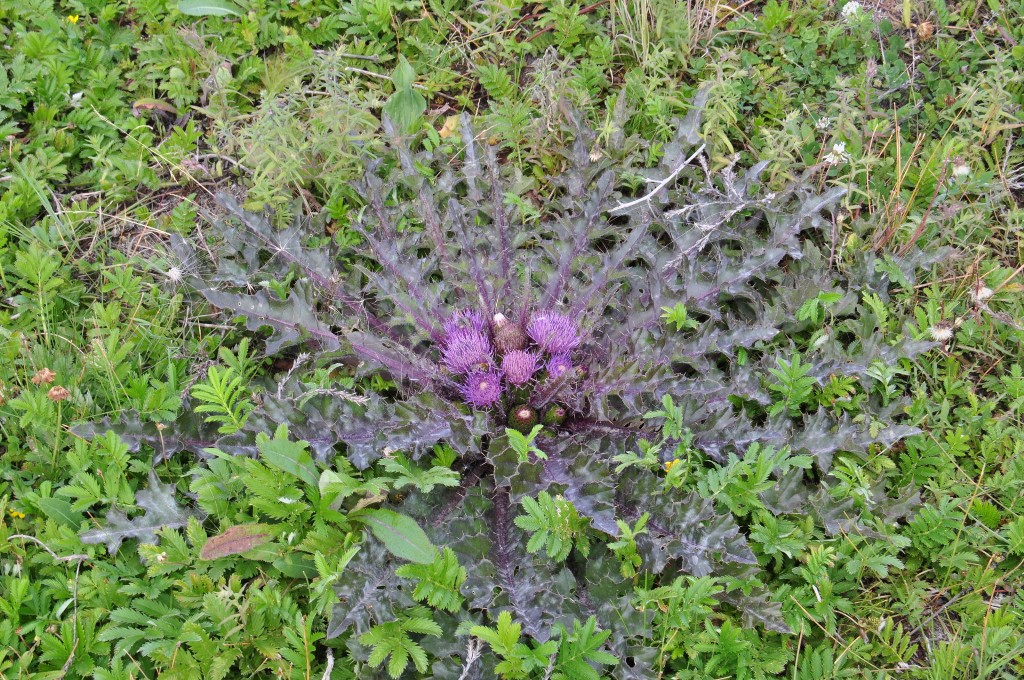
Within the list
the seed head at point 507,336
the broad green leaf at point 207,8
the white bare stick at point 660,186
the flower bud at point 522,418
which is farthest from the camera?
the broad green leaf at point 207,8

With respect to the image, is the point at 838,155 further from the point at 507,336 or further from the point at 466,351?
the point at 466,351

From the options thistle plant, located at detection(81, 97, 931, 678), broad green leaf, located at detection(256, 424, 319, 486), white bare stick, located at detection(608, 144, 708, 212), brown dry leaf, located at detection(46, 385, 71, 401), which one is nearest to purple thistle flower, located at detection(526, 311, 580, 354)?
thistle plant, located at detection(81, 97, 931, 678)

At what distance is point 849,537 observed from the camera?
8.36ft

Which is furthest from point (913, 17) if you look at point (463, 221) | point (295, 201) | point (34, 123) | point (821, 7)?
point (34, 123)

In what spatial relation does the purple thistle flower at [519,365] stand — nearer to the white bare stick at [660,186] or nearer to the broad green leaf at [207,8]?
the white bare stick at [660,186]

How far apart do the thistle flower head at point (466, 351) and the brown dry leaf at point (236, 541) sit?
821 millimetres

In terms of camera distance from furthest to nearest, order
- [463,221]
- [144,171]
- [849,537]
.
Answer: [144,171], [463,221], [849,537]

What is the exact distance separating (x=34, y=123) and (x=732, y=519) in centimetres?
362

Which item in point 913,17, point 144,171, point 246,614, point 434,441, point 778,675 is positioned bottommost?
point 778,675

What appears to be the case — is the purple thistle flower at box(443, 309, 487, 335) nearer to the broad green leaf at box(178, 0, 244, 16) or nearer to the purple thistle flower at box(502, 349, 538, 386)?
the purple thistle flower at box(502, 349, 538, 386)

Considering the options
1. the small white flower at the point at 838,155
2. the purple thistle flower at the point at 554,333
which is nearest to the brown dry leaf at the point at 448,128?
the purple thistle flower at the point at 554,333

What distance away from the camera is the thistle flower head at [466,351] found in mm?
2730

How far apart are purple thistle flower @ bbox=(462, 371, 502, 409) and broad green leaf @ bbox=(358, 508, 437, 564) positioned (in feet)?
1.54

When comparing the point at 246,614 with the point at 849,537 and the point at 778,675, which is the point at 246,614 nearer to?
the point at 778,675
